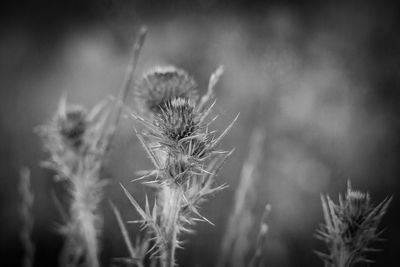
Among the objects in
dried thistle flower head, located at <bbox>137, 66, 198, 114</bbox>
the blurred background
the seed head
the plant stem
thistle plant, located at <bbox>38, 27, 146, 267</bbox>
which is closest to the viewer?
the plant stem

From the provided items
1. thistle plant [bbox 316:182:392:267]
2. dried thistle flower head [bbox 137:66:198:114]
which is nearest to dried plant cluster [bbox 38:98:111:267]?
dried thistle flower head [bbox 137:66:198:114]

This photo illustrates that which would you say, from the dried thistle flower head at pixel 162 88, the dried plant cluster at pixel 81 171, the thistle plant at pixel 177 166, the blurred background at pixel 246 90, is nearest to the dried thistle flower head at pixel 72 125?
the dried plant cluster at pixel 81 171

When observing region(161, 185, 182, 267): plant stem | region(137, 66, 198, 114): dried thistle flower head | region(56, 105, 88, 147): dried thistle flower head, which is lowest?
region(161, 185, 182, 267): plant stem

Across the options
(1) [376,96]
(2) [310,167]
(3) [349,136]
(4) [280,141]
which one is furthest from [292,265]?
(1) [376,96]

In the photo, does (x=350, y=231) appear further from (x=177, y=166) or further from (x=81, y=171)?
(x=81, y=171)

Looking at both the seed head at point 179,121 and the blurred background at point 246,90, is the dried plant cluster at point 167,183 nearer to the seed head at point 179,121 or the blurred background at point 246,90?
the seed head at point 179,121

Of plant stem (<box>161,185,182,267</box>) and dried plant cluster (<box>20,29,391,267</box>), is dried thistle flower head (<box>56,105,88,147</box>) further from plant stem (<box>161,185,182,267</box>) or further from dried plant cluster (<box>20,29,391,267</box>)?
plant stem (<box>161,185,182,267</box>)
